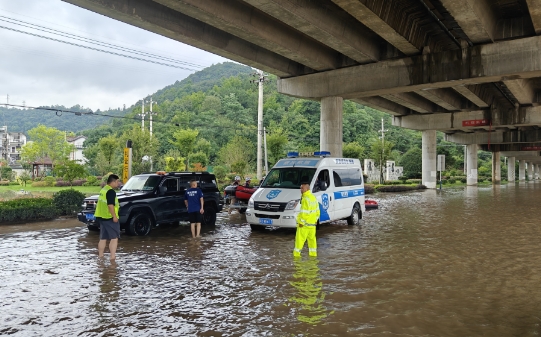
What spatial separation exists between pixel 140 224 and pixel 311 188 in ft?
17.3

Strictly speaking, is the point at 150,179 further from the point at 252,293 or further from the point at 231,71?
the point at 231,71

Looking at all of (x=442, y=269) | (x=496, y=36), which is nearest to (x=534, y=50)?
(x=496, y=36)

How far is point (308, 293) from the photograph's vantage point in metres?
6.83

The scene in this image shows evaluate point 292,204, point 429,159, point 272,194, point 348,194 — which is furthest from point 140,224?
point 429,159

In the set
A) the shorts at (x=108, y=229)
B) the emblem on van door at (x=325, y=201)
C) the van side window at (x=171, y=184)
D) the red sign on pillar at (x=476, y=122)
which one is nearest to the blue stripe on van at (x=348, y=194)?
the emblem on van door at (x=325, y=201)

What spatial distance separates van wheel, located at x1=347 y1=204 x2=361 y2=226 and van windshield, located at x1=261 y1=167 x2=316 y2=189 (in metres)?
2.81

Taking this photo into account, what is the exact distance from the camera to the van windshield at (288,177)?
13.4m

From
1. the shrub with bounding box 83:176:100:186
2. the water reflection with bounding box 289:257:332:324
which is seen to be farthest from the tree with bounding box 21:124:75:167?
the water reflection with bounding box 289:257:332:324

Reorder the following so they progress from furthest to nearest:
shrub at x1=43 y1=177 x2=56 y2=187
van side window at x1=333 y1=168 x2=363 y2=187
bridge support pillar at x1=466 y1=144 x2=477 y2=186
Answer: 1. bridge support pillar at x1=466 y1=144 x2=477 y2=186
2. shrub at x1=43 y1=177 x2=56 y2=187
3. van side window at x1=333 y1=168 x2=363 y2=187

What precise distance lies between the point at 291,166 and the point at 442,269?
21.3ft

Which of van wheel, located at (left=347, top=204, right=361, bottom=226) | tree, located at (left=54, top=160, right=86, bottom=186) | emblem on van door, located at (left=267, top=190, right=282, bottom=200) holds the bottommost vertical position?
van wheel, located at (left=347, top=204, right=361, bottom=226)

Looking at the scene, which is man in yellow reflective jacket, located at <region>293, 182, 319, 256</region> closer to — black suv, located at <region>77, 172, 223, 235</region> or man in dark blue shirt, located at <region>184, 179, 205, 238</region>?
man in dark blue shirt, located at <region>184, 179, 205, 238</region>

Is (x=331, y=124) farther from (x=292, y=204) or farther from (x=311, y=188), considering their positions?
(x=292, y=204)

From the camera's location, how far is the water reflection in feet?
19.1
